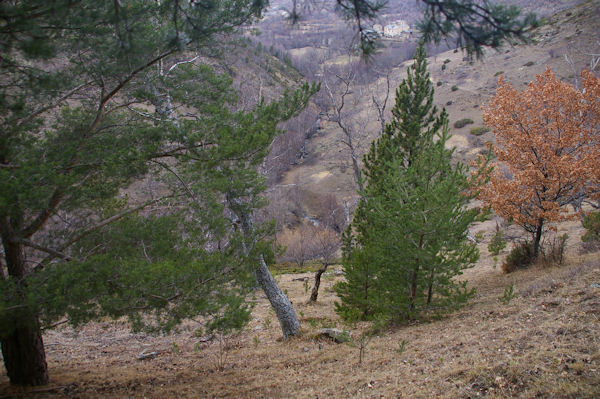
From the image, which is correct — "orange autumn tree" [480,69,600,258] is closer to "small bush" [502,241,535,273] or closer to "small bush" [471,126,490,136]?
"small bush" [502,241,535,273]

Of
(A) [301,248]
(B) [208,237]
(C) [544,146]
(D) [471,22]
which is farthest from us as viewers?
(A) [301,248]

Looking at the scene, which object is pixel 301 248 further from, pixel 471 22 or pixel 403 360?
pixel 471 22

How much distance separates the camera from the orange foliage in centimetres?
994

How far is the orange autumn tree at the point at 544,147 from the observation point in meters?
9.95

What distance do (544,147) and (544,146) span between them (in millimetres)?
30

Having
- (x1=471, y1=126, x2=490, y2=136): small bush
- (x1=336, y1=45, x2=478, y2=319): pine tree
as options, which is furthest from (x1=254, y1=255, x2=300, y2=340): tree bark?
(x1=471, y1=126, x2=490, y2=136): small bush

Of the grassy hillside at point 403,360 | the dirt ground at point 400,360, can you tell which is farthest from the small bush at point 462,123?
the grassy hillside at point 403,360

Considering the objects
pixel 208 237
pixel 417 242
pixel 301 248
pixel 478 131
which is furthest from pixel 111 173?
pixel 478 131

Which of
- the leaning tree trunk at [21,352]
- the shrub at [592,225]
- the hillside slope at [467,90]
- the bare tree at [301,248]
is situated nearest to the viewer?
the leaning tree trunk at [21,352]

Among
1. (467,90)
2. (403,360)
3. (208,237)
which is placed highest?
(467,90)

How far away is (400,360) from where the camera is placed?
538 cm

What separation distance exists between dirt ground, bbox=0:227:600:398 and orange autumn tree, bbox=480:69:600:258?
5.78ft

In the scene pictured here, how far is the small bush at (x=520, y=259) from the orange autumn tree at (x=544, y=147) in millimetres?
317

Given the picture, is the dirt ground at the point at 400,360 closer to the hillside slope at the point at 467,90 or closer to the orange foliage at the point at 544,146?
the orange foliage at the point at 544,146
